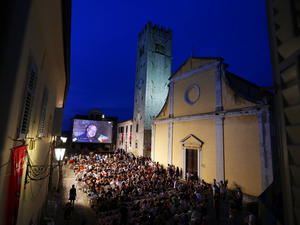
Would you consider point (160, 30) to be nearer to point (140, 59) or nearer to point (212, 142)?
point (140, 59)

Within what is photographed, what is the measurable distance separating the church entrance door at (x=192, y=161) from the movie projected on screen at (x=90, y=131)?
23.7 meters

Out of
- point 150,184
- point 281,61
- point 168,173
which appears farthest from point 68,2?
Answer: point 168,173

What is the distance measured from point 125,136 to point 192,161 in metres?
22.9

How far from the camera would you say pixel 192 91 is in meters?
16.9

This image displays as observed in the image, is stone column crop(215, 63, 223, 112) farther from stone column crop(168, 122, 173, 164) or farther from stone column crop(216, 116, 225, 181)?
stone column crop(168, 122, 173, 164)

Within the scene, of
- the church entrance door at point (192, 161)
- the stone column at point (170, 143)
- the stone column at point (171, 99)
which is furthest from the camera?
the stone column at point (171, 99)

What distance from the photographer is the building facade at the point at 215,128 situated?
10.9 meters

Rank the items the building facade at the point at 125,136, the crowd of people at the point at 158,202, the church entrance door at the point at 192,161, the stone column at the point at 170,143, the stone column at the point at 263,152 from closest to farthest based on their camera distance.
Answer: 1. the crowd of people at the point at 158,202
2. the stone column at the point at 263,152
3. the church entrance door at the point at 192,161
4. the stone column at the point at 170,143
5. the building facade at the point at 125,136

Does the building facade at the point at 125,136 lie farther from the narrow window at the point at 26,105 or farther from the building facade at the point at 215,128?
the narrow window at the point at 26,105

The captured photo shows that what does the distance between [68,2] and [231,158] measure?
12.9 meters

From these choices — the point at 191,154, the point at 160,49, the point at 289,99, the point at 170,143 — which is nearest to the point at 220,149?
the point at 191,154

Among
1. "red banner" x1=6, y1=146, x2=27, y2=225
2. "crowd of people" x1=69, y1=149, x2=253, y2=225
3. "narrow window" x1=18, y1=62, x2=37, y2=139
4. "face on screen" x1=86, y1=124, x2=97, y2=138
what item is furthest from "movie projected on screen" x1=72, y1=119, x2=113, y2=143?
"red banner" x1=6, y1=146, x2=27, y2=225

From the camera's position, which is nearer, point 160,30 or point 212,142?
point 212,142

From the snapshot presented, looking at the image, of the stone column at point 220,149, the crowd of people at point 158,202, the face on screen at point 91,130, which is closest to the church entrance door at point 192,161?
the crowd of people at point 158,202
